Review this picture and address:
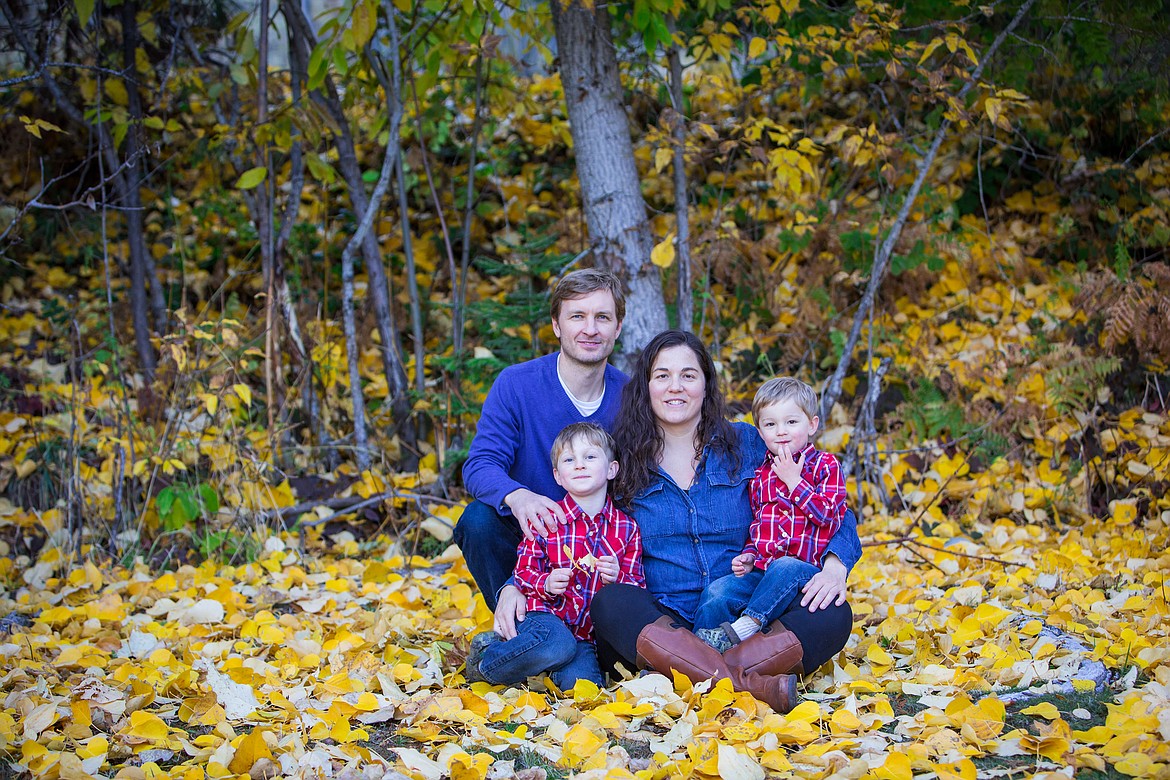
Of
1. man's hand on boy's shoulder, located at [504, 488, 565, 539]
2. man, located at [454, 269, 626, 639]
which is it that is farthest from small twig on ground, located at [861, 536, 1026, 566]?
man's hand on boy's shoulder, located at [504, 488, 565, 539]

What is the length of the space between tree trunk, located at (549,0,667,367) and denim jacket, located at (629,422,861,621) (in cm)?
158

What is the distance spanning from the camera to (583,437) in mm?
2789

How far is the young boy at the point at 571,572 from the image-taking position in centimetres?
271

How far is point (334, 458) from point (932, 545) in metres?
2.93

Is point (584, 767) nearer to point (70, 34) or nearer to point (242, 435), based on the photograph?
point (242, 435)

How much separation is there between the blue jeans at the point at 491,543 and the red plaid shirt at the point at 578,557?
0.59 ft

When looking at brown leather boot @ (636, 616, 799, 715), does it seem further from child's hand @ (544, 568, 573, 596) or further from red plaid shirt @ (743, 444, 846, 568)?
red plaid shirt @ (743, 444, 846, 568)

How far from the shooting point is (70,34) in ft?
17.6

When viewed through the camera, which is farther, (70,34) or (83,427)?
(70,34)

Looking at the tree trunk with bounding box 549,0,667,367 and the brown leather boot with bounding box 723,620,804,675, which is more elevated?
the tree trunk with bounding box 549,0,667,367

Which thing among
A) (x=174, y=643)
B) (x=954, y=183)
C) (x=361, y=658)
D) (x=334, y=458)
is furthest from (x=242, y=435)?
(x=954, y=183)

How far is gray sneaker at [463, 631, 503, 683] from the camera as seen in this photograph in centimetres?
280

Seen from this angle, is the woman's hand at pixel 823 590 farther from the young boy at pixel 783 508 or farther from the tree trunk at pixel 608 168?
the tree trunk at pixel 608 168

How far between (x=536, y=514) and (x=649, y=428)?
44 centimetres
